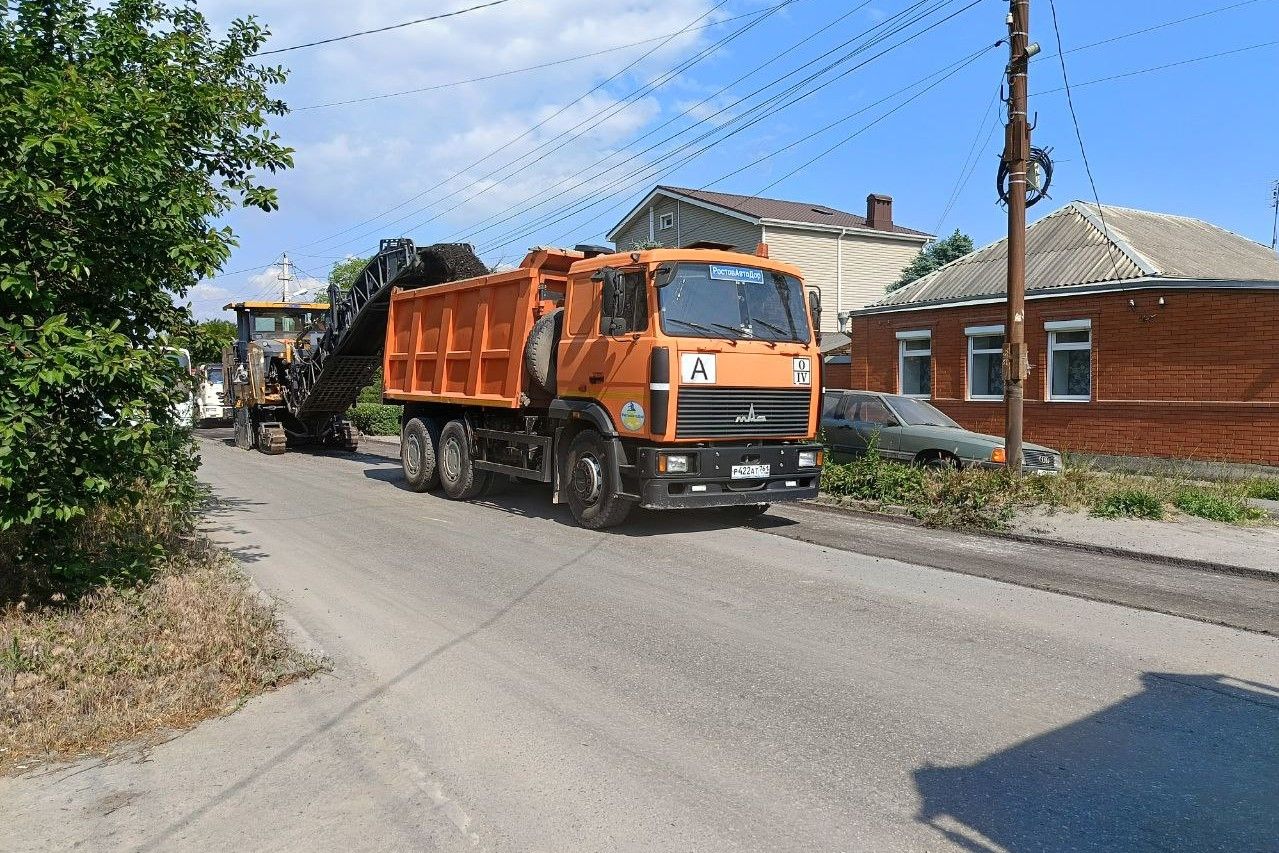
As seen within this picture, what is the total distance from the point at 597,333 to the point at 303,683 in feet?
18.3

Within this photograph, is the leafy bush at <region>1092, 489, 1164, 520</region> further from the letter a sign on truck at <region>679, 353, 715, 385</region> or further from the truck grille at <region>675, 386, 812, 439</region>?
the letter a sign on truck at <region>679, 353, 715, 385</region>

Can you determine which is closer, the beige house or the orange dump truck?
the orange dump truck

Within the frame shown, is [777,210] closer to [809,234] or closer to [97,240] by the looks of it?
[809,234]

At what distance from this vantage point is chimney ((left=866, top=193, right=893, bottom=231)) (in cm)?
3462

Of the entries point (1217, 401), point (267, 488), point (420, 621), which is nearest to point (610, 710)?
point (420, 621)

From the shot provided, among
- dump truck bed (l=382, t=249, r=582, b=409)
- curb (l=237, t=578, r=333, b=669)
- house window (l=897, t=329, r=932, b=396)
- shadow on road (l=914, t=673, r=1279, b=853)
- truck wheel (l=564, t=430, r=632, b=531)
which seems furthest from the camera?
house window (l=897, t=329, r=932, b=396)

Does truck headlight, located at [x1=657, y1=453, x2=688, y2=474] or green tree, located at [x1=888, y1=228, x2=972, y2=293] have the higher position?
green tree, located at [x1=888, y1=228, x2=972, y2=293]

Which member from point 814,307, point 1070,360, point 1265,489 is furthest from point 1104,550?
Result: point 1070,360

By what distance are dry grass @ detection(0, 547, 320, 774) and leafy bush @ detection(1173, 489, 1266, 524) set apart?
9.88 meters

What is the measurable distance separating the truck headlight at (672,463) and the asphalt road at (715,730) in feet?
5.10

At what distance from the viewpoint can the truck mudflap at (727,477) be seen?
9281 mm

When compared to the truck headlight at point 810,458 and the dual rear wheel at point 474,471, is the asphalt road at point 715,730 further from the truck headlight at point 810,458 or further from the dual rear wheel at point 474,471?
the truck headlight at point 810,458

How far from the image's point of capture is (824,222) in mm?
33094

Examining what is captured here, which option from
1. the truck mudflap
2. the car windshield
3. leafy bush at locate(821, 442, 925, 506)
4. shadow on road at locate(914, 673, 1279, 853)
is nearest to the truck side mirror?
the truck mudflap
